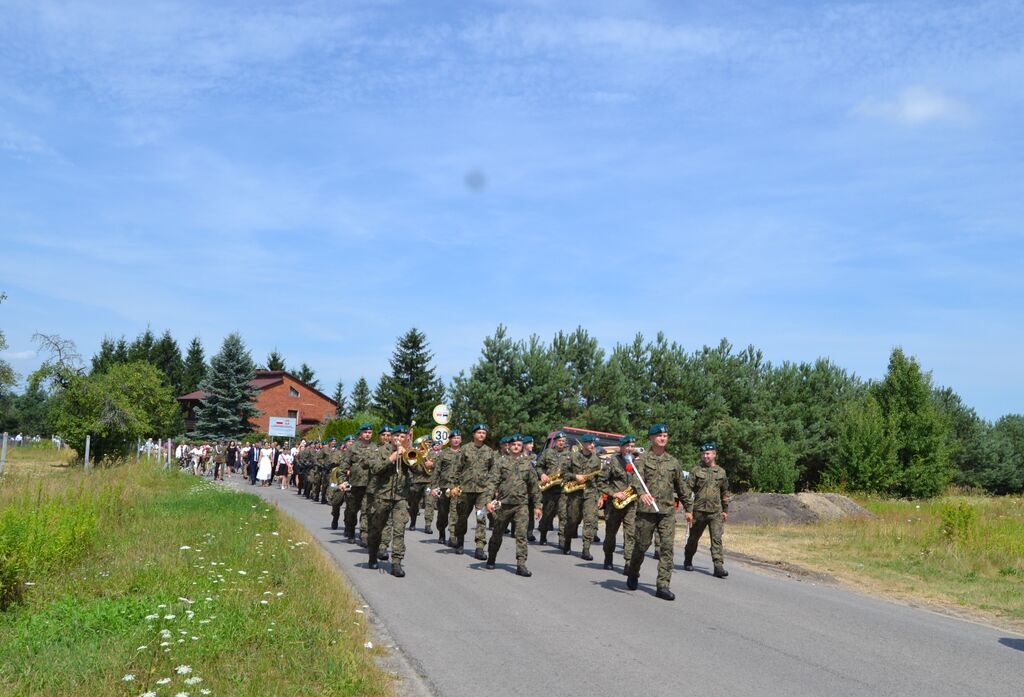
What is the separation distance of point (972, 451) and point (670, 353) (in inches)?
1325

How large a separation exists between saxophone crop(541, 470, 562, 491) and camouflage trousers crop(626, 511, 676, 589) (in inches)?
203

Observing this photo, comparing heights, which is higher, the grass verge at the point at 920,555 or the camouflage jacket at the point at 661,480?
the camouflage jacket at the point at 661,480

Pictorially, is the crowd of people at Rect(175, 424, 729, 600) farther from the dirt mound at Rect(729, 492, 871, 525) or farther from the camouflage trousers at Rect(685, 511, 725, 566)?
the dirt mound at Rect(729, 492, 871, 525)

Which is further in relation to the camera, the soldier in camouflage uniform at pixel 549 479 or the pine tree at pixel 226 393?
the pine tree at pixel 226 393

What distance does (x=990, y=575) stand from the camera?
571 inches

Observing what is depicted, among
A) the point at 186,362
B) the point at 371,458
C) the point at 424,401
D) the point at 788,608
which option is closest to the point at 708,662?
the point at 788,608

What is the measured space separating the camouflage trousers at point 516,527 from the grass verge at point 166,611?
2.59 meters

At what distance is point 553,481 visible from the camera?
17.0 metres

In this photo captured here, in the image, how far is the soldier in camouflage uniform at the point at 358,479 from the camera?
45.4 ft

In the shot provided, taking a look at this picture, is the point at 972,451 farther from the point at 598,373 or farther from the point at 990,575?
the point at 990,575

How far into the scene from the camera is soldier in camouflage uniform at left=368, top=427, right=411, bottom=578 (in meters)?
12.4

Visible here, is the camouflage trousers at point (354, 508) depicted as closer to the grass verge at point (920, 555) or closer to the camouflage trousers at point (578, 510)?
the camouflage trousers at point (578, 510)

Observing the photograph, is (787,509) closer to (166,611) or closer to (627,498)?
(627,498)

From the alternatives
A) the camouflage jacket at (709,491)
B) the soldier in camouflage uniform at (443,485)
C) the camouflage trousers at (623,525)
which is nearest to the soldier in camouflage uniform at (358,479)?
the soldier in camouflage uniform at (443,485)
